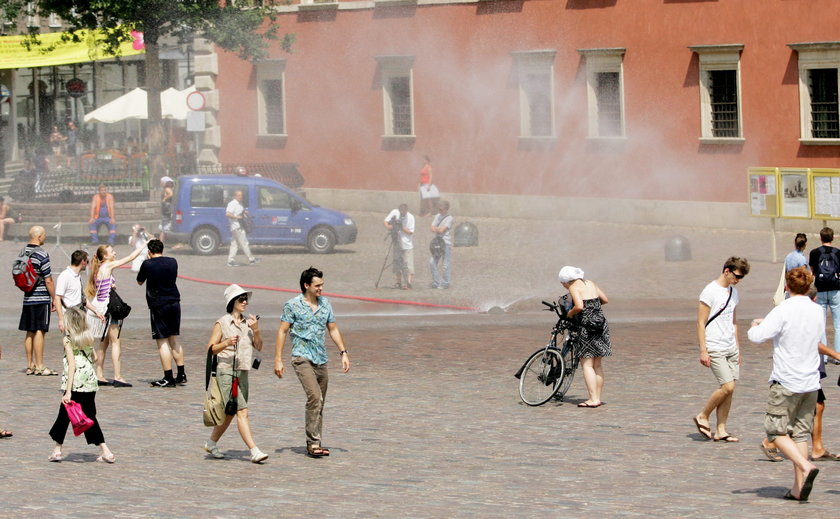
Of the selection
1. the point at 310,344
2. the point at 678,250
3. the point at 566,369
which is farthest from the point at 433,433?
the point at 678,250

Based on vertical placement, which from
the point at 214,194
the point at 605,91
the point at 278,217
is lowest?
the point at 278,217

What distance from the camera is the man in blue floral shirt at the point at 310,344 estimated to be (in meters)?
13.0

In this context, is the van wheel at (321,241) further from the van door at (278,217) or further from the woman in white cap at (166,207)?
the woman in white cap at (166,207)

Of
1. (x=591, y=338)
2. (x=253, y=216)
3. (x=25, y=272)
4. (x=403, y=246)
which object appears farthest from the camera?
(x=253, y=216)

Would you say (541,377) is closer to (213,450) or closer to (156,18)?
(213,450)

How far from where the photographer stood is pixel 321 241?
1308 inches

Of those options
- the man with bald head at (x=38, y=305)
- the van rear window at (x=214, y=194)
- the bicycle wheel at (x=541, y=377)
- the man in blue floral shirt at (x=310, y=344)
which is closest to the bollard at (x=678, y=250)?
the van rear window at (x=214, y=194)

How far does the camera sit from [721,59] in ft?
112

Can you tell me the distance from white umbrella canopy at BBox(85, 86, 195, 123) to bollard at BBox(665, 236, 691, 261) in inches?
1002

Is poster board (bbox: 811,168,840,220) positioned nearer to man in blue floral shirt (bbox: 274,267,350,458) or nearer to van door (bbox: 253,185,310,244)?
van door (bbox: 253,185,310,244)

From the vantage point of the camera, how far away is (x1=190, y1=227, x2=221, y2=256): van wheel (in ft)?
108

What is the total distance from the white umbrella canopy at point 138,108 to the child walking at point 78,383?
3901cm

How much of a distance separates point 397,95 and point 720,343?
29071 millimetres

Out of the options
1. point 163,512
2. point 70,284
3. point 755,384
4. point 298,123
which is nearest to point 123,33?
point 298,123
